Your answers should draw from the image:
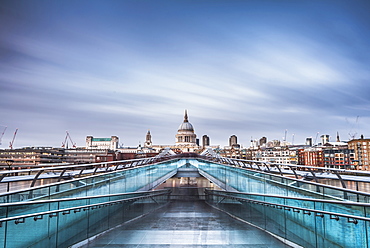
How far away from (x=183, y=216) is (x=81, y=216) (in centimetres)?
524

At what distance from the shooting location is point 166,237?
8.44m

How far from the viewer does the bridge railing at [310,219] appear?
5.23 metres

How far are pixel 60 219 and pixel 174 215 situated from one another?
6.28 metres

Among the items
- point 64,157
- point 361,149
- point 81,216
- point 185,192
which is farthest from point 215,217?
point 64,157

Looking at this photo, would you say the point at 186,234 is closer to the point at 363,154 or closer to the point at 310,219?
the point at 310,219

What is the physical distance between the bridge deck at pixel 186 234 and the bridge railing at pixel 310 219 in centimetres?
39

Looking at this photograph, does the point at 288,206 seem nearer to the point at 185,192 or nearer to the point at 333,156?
the point at 185,192

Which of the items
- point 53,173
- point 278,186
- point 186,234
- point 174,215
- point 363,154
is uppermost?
point 363,154

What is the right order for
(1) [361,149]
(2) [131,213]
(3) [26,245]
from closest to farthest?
(3) [26,245]
(2) [131,213]
(1) [361,149]

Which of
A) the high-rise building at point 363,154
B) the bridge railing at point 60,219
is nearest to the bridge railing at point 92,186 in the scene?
the bridge railing at point 60,219

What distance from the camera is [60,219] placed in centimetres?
660

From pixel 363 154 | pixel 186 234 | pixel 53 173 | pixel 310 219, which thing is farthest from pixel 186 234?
pixel 363 154

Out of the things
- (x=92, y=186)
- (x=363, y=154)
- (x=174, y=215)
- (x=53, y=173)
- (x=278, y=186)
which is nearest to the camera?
(x=92, y=186)

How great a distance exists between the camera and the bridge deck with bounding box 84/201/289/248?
7.71m
